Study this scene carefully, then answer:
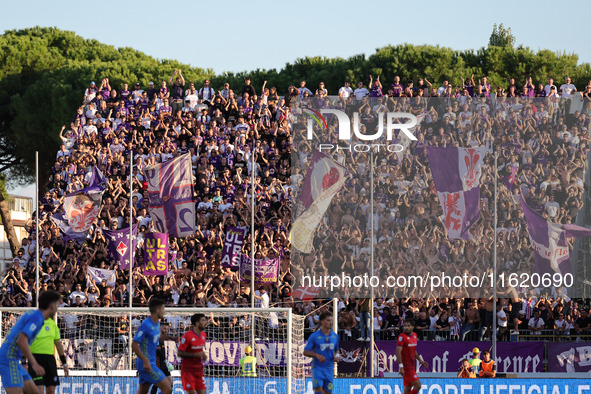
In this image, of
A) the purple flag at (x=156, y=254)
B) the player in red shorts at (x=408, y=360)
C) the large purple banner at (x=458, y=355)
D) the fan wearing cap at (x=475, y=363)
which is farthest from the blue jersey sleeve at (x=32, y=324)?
the purple flag at (x=156, y=254)

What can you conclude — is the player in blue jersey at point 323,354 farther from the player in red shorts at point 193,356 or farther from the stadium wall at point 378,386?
the stadium wall at point 378,386

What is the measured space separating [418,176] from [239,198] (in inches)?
227

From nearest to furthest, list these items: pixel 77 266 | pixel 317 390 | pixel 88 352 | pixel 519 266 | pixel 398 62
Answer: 1. pixel 317 390
2. pixel 88 352
3. pixel 519 266
4. pixel 77 266
5. pixel 398 62

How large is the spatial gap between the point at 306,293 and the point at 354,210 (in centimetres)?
274

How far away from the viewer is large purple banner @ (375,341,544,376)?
2577 centimetres

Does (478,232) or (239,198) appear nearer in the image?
(478,232)

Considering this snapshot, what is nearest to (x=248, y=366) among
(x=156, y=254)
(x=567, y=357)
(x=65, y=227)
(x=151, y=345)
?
(x=156, y=254)

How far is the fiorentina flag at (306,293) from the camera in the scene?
92.3 ft

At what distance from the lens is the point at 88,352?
73.9 feet

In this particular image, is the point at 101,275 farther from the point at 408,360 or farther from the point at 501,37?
the point at 501,37

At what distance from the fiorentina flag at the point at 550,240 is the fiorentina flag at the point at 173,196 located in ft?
32.9

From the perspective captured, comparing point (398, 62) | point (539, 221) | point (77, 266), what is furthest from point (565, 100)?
point (398, 62)

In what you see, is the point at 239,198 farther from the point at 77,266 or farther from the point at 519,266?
the point at 519,266

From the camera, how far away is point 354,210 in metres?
28.9
